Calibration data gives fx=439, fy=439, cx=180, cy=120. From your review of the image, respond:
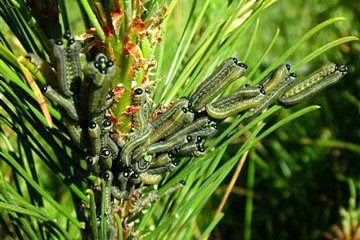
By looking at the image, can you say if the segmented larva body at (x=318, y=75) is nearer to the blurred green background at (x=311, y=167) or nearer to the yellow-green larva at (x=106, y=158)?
the yellow-green larva at (x=106, y=158)

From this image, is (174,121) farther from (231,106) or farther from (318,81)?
(318,81)

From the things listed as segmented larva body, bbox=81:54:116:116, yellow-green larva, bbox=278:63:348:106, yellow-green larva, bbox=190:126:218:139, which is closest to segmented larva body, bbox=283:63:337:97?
yellow-green larva, bbox=278:63:348:106

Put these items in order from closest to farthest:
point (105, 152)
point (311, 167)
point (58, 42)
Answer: point (58, 42)
point (105, 152)
point (311, 167)

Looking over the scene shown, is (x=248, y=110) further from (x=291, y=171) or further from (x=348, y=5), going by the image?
(x=348, y=5)

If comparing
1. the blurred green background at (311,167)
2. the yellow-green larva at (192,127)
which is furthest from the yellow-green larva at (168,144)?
the blurred green background at (311,167)

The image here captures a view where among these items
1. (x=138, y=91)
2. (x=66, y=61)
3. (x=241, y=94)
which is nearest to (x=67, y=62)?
(x=66, y=61)

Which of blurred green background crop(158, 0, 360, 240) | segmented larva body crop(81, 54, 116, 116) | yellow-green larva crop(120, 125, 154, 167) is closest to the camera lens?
segmented larva body crop(81, 54, 116, 116)

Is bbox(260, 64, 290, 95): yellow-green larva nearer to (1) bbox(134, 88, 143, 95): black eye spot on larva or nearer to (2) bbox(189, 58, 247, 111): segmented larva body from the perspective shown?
(2) bbox(189, 58, 247, 111): segmented larva body

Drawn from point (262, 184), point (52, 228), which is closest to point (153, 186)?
point (52, 228)
